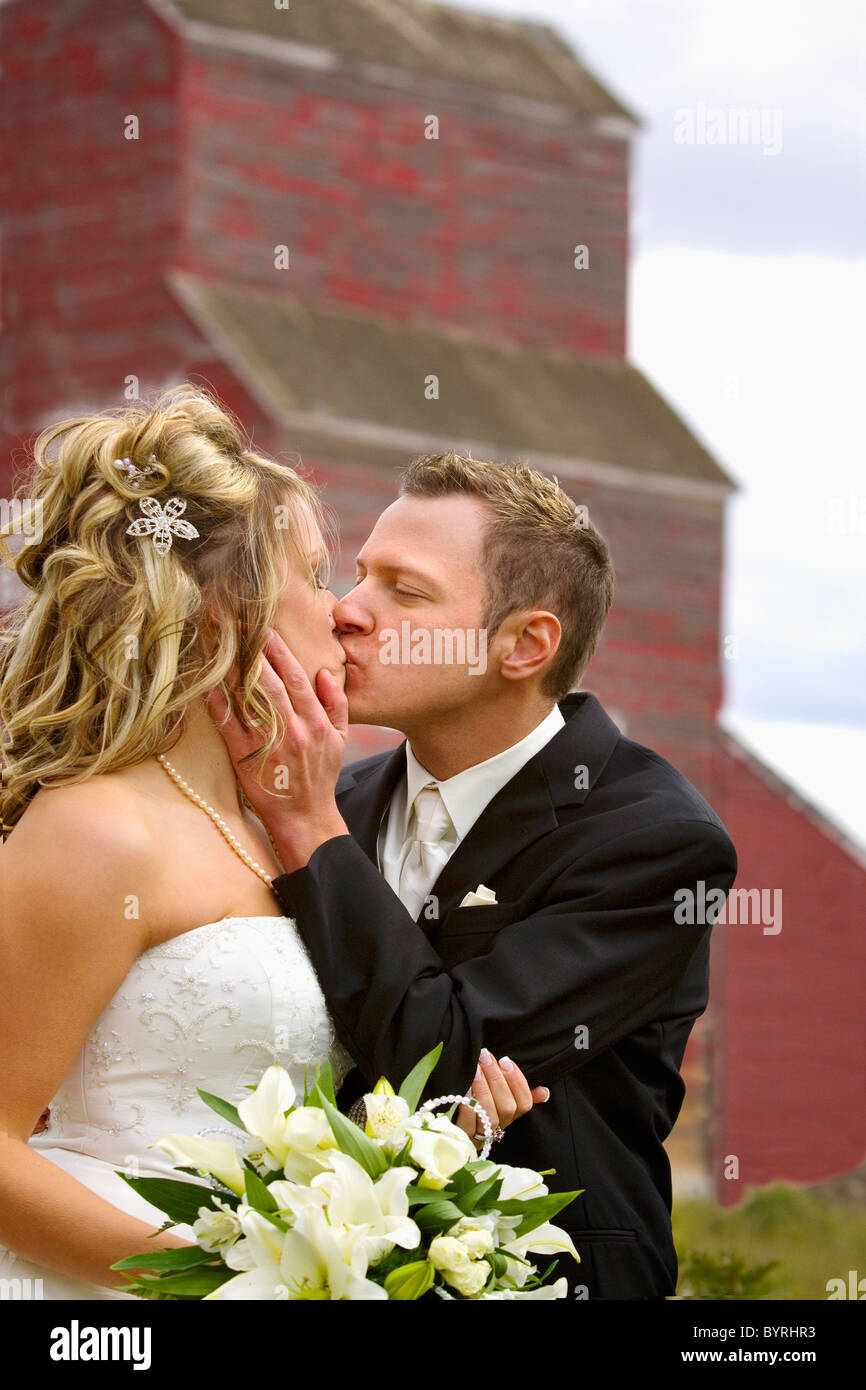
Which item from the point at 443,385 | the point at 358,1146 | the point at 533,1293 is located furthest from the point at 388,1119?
the point at 443,385

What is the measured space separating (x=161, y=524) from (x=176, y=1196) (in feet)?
5.17

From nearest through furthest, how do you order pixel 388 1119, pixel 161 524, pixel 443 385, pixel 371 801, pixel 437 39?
pixel 388 1119 < pixel 161 524 < pixel 371 801 < pixel 443 385 < pixel 437 39

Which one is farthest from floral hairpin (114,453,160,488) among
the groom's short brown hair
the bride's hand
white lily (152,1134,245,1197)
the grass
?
the grass

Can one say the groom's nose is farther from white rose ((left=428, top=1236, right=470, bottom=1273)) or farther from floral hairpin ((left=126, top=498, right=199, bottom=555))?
white rose ((left=428, top=1236, right=470, bottom=1273))

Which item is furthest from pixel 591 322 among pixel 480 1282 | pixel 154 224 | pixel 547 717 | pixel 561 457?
pixel 480 1282

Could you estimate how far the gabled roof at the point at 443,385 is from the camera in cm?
1777

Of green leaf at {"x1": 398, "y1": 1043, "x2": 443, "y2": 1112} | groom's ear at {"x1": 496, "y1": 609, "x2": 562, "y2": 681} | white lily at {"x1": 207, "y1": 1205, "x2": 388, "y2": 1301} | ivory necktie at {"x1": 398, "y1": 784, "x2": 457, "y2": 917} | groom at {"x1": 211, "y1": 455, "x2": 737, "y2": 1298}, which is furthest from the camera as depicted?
groom's ear at {"x1": 496, "y1": 609, "x2": 562, "y2": 681}

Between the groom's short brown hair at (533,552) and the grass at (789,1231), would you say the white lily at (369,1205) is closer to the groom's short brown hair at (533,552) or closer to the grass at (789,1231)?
the groom's short brown hair at (533,552)

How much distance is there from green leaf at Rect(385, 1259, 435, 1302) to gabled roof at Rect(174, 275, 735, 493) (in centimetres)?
1438

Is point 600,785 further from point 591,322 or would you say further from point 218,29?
point 591,322

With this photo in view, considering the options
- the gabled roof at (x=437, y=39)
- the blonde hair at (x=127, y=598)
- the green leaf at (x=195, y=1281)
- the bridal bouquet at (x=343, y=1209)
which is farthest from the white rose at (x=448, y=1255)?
the gabled roof at (x=437, y=39)

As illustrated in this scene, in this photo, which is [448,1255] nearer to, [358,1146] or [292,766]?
[358,1146]

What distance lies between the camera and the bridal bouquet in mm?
3242

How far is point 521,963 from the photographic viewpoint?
4.28m
